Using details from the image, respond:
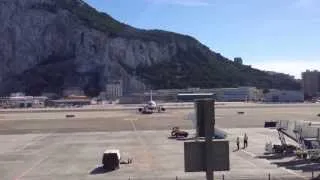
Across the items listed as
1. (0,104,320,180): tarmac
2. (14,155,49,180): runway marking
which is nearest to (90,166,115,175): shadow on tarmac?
(0,104,320,180): tarmac

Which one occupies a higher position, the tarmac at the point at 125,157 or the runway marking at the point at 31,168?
the tarmac at the point at 125,157

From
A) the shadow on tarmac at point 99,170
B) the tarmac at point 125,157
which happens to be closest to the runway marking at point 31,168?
the tarmac at point 125,157

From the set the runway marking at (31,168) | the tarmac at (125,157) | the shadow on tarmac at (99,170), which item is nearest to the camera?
the tarmac at (125,157)

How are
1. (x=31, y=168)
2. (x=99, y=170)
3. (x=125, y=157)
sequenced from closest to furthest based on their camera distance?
1. (x=99, y=170)
2. (x=31, y=168)
3. (x=125, y=157)

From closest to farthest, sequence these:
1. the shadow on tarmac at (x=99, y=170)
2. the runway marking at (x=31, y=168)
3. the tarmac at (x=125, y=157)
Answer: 1. the tarmac at (x=125, y=157)
2. the runway marking at (x=31, y=168)
3. the shadow on tarmac at (x=99, y=170)

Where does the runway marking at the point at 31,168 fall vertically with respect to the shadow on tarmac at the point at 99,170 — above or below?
below

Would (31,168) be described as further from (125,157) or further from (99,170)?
(125,157)

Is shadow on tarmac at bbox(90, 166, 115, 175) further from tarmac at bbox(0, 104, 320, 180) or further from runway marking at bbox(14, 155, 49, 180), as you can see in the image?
runway marking at bbox(14, 155, 49, 180)

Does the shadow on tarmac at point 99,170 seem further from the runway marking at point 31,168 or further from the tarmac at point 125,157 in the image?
the runway marking at point 31,168

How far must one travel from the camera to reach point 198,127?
66.3 ft

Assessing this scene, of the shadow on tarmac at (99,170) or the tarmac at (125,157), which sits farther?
the shadow on tarmac at (99,170)

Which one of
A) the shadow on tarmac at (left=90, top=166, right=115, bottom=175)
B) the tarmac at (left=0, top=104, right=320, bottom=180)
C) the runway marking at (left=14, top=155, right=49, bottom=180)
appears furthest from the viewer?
the shadow on tarmac at (left=90, top=166, right=115, bottom=175)

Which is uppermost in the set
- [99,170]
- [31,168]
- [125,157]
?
[125,157]

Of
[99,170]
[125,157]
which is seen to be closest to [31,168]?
[99,170]
